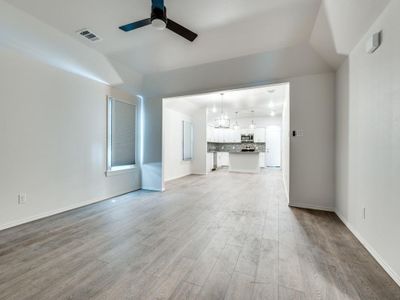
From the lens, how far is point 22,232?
246 cm

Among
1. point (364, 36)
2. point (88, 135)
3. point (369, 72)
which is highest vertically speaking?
point (364, 36)

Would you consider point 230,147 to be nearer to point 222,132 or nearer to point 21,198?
point 222,132

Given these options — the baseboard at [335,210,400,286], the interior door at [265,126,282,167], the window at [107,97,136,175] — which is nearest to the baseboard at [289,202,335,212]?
the baseboard at [335,210,400,286]

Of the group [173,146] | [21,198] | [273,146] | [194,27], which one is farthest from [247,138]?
[21,198]

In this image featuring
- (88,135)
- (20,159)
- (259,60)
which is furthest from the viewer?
(88,135)

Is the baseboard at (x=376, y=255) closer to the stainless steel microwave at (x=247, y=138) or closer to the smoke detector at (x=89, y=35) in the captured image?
the smoke detector at (x=89, y=35)

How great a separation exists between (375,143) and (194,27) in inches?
104

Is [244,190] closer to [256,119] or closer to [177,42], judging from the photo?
[177,42]

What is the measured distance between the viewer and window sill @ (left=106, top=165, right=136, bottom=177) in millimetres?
4119

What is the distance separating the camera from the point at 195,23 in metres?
2.57

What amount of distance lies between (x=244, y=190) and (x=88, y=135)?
384cm

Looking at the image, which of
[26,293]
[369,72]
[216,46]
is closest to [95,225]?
[26,293]

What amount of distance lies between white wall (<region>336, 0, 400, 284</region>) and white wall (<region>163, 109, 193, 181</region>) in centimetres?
496

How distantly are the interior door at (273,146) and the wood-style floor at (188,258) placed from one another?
7479 mm
